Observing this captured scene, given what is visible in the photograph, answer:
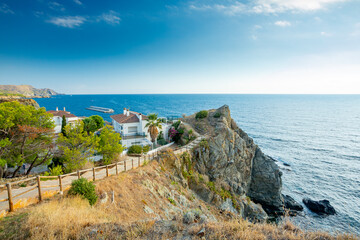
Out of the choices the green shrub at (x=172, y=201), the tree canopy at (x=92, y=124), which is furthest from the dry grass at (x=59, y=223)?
the tree canopy at (x=92, y=124)

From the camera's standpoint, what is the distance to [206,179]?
25516mm

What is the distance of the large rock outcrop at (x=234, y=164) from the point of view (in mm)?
27453

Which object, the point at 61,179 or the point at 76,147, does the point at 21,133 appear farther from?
the point at 61,179

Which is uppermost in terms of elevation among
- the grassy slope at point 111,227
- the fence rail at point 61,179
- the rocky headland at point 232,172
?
the grassy slope at point 111,227

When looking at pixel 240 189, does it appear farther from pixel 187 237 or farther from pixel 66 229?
pixel 66 229

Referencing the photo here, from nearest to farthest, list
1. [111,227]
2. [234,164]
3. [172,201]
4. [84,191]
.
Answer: [111,227], [84,191], [172,201], [234,164]

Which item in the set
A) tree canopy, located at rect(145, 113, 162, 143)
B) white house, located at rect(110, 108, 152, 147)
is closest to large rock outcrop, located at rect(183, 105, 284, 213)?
tree canopy, located at rect(145, 113, 162, 143)

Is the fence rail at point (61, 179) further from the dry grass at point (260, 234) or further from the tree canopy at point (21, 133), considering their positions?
the dry grass at point (260, 234)

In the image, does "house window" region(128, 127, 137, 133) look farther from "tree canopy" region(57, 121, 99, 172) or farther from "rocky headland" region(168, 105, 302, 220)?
"tree canopy" region(57, 121, 99, 172)

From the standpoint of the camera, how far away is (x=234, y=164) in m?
30.8

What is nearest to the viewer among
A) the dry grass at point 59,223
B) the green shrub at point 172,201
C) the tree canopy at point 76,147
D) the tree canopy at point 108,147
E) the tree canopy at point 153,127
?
the dry grass at point 59,223

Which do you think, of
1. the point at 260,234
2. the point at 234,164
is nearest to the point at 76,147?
the point at 260,234

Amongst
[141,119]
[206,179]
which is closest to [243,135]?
[206,179]

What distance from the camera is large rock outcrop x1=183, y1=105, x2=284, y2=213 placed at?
27453mm
